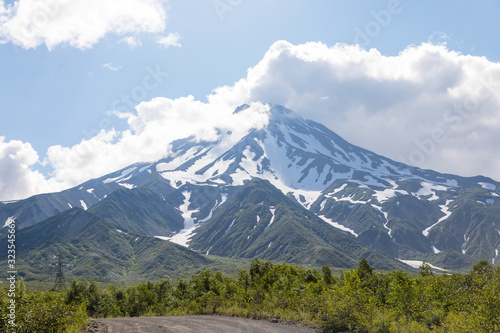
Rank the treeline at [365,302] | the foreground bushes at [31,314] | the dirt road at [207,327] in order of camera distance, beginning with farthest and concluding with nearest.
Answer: the dirt road at [207,327], the treeline at [365,302], the foreground bushes at [31,314]

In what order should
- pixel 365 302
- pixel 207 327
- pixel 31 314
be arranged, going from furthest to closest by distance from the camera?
pixel 207 327 → pixel 365 302 → pixel 31 314

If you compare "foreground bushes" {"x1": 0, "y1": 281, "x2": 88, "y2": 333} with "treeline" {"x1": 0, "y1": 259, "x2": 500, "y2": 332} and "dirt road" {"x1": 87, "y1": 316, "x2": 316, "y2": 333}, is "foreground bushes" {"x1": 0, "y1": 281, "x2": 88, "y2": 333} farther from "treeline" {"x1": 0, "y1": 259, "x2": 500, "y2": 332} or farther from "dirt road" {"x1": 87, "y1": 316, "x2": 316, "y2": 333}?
"dirt road" {"x1": 87, "y1": 316, "x2": 316, "y2": 333}

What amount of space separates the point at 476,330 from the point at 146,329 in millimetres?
18802

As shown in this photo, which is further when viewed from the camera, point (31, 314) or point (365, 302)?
point (365, 302)

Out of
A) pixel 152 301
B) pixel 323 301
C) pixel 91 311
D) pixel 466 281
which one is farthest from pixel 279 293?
pixel 91 311

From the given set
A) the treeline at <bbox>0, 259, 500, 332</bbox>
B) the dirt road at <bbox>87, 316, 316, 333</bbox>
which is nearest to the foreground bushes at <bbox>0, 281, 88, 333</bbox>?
the treeline at <bbox>0, 259, 500, 332</bbox>

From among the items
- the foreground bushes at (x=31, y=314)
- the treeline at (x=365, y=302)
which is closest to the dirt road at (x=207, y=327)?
the treeline at (x=365, y=302)

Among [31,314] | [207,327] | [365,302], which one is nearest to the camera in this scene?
[31,314]

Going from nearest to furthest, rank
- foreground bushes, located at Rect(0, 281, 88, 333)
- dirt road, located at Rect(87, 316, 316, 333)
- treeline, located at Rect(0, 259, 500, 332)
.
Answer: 1. foreground bushes, located at Rect(0, 281, 88, 333)
2. treeline, located at Rect(0, 259, 500, 332)
3. dirt road, located at Rect(87, 316, 316, 333)

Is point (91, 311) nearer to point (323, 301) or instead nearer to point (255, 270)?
point (255, 270)

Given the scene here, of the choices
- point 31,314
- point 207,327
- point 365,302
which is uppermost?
point 31,314

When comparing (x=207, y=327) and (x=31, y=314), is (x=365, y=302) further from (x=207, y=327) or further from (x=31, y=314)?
(x=31, y=314)

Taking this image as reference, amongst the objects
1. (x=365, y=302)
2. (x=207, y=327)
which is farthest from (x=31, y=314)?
(x=365, y=302)

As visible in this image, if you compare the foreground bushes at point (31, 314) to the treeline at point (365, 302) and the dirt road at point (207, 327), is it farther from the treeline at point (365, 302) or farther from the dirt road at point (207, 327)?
the dirt road at point (207, 327)
